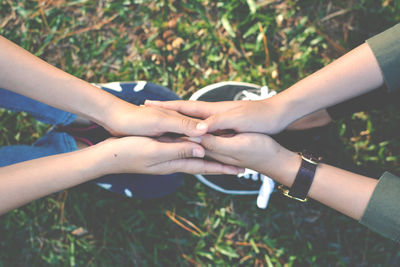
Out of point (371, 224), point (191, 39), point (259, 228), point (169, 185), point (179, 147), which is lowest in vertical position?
point (259, 228)

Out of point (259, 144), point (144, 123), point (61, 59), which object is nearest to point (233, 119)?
point (259, 144)

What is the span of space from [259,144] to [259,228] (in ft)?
2.62

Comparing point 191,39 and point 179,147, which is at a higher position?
point 191,39

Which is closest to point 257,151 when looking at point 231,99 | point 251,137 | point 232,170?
point 251,137

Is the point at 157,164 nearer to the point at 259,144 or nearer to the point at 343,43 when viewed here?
the point at 259,144

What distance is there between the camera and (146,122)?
1.24 meters

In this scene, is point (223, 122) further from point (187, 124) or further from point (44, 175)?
point (44, 175)

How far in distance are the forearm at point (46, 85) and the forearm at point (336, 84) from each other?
30.6 inches

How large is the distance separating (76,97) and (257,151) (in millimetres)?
802

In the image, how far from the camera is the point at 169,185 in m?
1.75

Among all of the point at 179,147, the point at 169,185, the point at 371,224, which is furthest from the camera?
the point at 169,185

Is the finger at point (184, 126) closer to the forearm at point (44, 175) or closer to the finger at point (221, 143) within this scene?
the finger at point (221, 143)

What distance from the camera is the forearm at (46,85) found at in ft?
3.85

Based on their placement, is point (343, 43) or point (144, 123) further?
point (343, 43)
